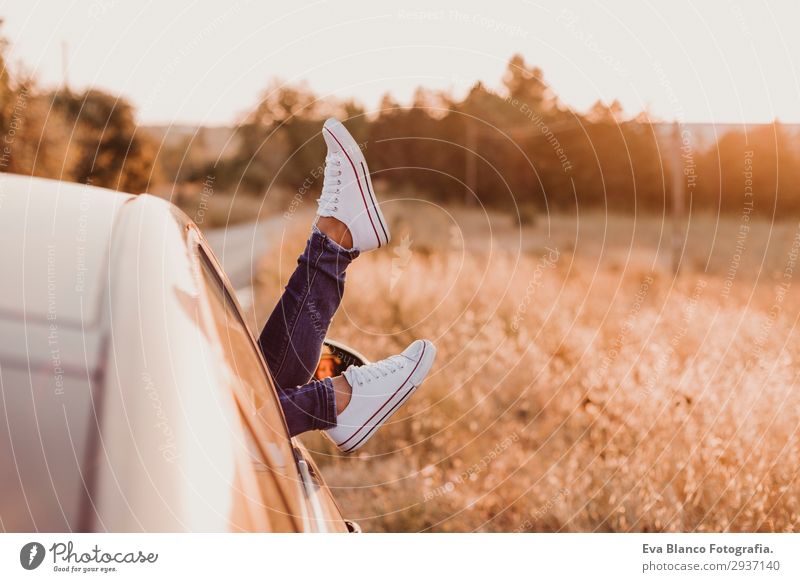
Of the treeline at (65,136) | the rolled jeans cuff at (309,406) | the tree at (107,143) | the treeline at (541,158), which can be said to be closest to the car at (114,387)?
the rolled jeans cuff at (309,406)

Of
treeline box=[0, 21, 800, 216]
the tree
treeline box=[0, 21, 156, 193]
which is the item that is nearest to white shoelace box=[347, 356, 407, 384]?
treeline box=[0, 21, 156, 193]

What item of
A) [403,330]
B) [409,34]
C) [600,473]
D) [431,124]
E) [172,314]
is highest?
[431,124]

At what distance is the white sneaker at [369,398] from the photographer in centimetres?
207

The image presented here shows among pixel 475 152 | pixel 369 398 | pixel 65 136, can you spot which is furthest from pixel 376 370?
pixel 65 136

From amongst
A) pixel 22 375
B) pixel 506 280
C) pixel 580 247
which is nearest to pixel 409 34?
pixel 22 375

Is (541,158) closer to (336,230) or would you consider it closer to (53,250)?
(336,230)

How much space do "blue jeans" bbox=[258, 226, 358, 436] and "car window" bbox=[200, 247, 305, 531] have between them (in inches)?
14.3

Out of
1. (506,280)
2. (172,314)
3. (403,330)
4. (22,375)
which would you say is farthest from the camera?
(506,280)

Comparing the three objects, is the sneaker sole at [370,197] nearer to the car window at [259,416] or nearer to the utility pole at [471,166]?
the car window at [259,416]

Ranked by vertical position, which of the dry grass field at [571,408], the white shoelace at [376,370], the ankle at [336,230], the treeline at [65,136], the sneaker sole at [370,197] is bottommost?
the dry grass field at [571,408]

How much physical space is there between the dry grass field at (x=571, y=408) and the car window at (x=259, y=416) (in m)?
1.95
